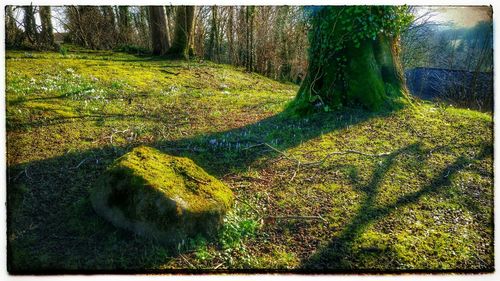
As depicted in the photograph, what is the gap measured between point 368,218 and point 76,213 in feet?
11.5

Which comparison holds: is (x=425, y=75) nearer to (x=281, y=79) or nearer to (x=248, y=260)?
(x=281, y=79)

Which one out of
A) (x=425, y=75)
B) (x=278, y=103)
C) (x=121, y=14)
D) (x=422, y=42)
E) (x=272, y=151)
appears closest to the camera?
(x=272, y=151)

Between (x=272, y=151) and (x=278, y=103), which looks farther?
(x=278, y=103)

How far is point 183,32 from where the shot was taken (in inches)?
686

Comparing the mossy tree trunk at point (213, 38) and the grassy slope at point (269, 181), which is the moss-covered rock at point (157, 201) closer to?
the grassy slope at point (269, 181)

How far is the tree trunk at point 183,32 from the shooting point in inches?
679

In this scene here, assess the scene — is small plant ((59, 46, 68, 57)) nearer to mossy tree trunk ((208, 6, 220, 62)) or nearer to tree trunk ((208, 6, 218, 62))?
mossy tree trunk ((208, 6, 220, 62))

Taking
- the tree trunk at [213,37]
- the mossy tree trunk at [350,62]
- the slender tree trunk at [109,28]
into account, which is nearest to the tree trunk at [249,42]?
the tree trunk at [213,37]

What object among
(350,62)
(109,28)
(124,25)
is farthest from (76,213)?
(124,25)

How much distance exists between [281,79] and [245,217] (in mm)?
15323

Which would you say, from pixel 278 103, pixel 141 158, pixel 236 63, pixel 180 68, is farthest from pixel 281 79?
pixel 141 158

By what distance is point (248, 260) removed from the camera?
3887mm

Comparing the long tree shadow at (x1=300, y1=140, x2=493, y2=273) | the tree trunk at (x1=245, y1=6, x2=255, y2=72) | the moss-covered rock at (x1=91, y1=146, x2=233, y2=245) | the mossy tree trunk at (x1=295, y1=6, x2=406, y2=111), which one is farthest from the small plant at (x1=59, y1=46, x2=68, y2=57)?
the long tree shadow at (x1=300, y1=140, x2=493, y2=273)

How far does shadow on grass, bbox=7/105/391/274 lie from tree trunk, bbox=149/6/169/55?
12931 mm
